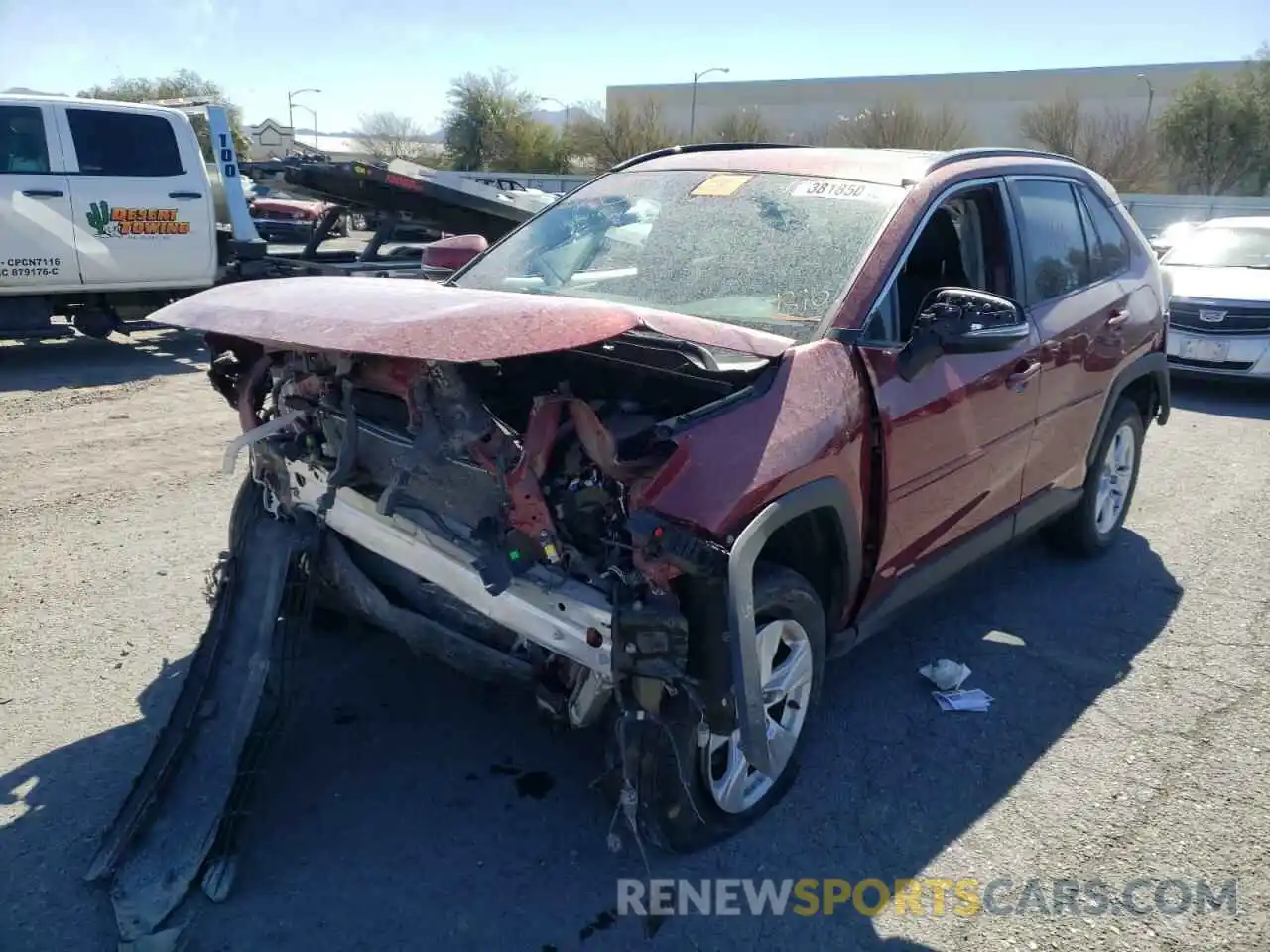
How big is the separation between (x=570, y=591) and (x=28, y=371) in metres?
8.72

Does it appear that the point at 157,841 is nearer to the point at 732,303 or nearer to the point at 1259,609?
the point at 732,303

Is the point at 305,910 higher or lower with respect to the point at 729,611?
lower

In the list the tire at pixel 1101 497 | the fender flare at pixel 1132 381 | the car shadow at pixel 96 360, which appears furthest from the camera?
the car shadow at pixel 96 360

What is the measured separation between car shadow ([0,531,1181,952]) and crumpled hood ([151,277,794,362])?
1393 millimetres

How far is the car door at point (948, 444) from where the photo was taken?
3324 millimetres

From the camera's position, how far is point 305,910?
8.82 feet

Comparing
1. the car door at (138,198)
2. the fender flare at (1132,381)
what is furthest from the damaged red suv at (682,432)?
the car door at (138,198)

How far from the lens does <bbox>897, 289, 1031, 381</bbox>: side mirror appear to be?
127 inches

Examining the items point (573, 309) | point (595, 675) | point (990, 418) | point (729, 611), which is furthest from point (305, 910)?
point (990, 418)

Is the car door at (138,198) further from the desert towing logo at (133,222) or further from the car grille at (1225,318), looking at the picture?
the car grille at (1225,318)

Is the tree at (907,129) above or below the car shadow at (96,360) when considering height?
above

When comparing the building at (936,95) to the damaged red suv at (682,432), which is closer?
the damaged red suv at (682,432)

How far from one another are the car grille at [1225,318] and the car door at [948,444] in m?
6.74

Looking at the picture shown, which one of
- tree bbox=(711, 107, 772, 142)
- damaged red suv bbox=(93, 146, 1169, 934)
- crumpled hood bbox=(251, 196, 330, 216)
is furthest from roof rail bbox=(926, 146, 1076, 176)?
tree bbox=(711, 107, 772, 142)
